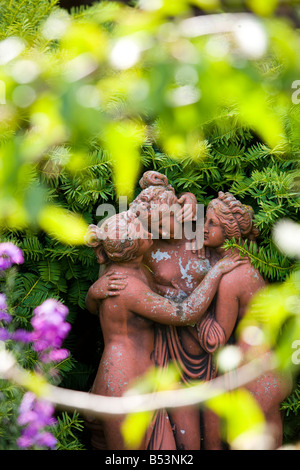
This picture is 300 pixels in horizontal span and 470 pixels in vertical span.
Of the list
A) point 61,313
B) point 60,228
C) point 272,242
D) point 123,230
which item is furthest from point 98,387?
point 60,228

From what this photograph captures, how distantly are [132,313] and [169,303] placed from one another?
98 millimetres

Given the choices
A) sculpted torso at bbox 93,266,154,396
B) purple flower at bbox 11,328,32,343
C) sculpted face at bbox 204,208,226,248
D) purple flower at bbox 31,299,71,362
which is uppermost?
purple flower at bbox 31,299,71,362

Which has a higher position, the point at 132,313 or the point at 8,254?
the point at 8,254

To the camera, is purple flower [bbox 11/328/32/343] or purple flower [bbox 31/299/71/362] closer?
purple flower [bbox 31/299/71/362]

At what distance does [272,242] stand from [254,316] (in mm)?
290

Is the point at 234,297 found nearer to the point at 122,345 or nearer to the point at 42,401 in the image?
the point at 122,345

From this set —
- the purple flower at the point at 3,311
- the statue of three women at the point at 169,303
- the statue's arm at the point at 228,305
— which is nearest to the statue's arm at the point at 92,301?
the statue of three women at the point at 169,303

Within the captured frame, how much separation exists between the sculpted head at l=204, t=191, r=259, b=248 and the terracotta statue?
0.08 meters

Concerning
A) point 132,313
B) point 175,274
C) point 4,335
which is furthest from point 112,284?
point 4,335

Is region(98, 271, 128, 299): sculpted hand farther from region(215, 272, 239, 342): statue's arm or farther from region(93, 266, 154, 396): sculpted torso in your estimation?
region(215, 272, 239, 342): statue's arm

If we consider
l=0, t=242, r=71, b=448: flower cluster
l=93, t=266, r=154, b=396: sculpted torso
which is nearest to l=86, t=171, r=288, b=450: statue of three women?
l=93, t=266, r=154, b=396: sculpted torso

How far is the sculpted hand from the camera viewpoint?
1.40 meters

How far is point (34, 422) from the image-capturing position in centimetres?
123
